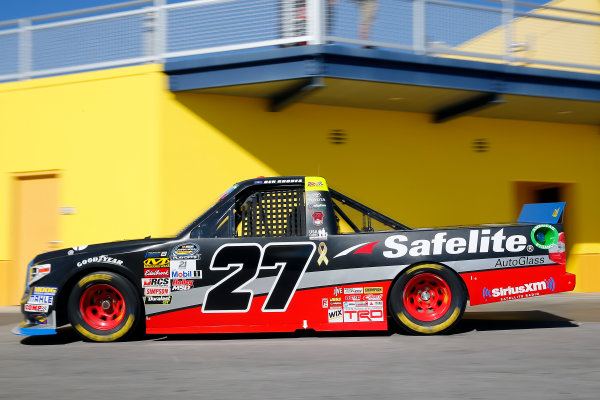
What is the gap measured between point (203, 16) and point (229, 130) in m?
1.94

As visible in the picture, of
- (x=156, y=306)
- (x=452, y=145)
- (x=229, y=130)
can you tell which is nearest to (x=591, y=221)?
(x=452, y=145)

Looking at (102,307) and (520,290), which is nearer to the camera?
(102,307)

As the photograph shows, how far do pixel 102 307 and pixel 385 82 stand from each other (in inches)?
226

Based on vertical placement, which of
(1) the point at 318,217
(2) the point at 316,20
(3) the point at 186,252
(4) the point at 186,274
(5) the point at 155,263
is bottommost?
(4) the point at 186,274

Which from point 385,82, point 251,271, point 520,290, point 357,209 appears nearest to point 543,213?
point 520,290

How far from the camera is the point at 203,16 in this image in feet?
33.0

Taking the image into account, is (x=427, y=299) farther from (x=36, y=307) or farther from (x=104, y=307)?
(x=36, y=307)

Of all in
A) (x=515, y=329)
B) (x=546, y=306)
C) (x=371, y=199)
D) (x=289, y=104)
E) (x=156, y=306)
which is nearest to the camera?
(x=156, y=306)

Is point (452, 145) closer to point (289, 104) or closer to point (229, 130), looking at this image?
point (289, 104)

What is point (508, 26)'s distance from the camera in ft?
35.5

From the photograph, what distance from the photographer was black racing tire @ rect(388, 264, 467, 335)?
21.4 ft

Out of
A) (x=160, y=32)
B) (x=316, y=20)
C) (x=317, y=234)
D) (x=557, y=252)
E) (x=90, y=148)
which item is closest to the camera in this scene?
(x=317, y=234)

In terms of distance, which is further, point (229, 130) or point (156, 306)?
point (229, 130)

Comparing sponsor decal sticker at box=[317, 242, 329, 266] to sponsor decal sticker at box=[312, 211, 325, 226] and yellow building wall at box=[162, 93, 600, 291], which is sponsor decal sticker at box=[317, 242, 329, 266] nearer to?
sponsor decal sticker at box=[312, 211, 325, 226]
